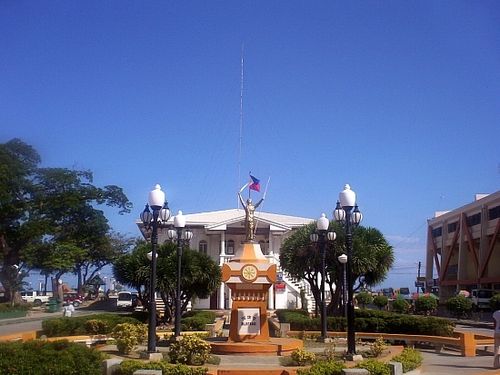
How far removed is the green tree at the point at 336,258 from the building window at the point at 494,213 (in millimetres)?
28079

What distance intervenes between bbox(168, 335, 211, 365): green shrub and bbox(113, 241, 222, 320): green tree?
15800mm

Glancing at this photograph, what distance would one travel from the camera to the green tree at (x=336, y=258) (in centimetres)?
3131

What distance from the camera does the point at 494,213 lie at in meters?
58.3

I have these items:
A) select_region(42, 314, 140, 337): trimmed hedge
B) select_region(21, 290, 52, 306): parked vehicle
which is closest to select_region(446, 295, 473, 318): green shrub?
select_region(42, 314, 140, 337): trimmed hedge

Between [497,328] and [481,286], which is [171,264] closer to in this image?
[497,328]

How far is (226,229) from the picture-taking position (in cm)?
5172

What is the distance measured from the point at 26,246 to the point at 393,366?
142 ft

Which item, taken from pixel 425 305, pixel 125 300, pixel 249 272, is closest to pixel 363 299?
pixel 425 305

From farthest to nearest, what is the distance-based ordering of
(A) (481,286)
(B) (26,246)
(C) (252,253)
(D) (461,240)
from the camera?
1. (D) (461,240)
2. (A) (481,286)
3. (B) (26,246)
4. (C) (252,253)

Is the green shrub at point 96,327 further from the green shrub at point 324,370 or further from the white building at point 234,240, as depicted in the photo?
the white building at point 234,240

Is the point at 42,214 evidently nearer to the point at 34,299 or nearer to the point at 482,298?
the point at 34,299

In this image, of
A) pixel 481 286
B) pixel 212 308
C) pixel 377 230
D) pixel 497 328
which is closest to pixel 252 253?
pixel 497 328

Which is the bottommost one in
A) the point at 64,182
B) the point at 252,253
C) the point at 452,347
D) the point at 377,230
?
the point at 452,347

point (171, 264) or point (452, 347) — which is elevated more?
point (171, 264)
